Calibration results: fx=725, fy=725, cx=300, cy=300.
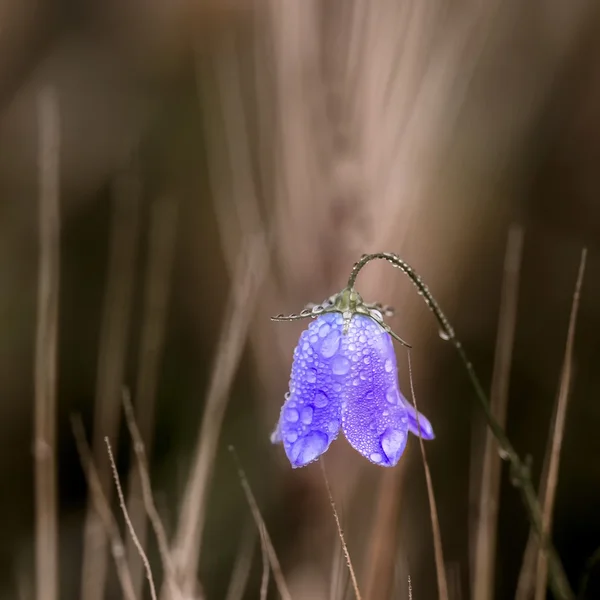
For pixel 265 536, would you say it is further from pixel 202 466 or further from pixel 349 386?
pixel 202 466

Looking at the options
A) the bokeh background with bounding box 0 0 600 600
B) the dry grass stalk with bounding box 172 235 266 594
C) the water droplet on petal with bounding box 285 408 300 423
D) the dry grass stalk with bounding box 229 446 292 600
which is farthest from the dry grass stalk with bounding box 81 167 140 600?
the water droplet on petal with bounding box 285 408 300 423

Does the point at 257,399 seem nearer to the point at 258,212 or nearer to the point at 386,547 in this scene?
the point at 258,212

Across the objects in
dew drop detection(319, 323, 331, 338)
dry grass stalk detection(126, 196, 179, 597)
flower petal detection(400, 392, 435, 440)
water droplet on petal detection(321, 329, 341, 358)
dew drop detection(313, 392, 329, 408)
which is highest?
dry grass stalk detection(126, 196, 179, 597)

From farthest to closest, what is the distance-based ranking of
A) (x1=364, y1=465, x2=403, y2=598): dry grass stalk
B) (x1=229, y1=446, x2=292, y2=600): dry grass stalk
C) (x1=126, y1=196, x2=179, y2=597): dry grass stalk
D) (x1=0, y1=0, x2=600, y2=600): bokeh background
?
(x1=0, y1=0, x2=600, y2=600): bokeh background, (x1=126, y1=196, x2=179, y2=597): dry grass stalk, (x1=364, y1=465, x2=403, y2=598): dry grass stalk, (x1=229, y1=446, x2=292, y2=600): dry grass stalk

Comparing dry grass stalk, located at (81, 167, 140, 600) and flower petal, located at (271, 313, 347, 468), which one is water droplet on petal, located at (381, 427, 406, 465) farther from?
dry grass stalk, located at (81, 167, 140, 600)

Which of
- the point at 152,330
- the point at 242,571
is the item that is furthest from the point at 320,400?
the point at 152,330

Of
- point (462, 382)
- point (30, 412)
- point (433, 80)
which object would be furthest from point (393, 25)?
point (30, 412)

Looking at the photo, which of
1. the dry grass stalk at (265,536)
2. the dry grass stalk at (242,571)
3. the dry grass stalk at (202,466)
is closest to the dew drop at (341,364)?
the dry grass stalk at (265,536)
